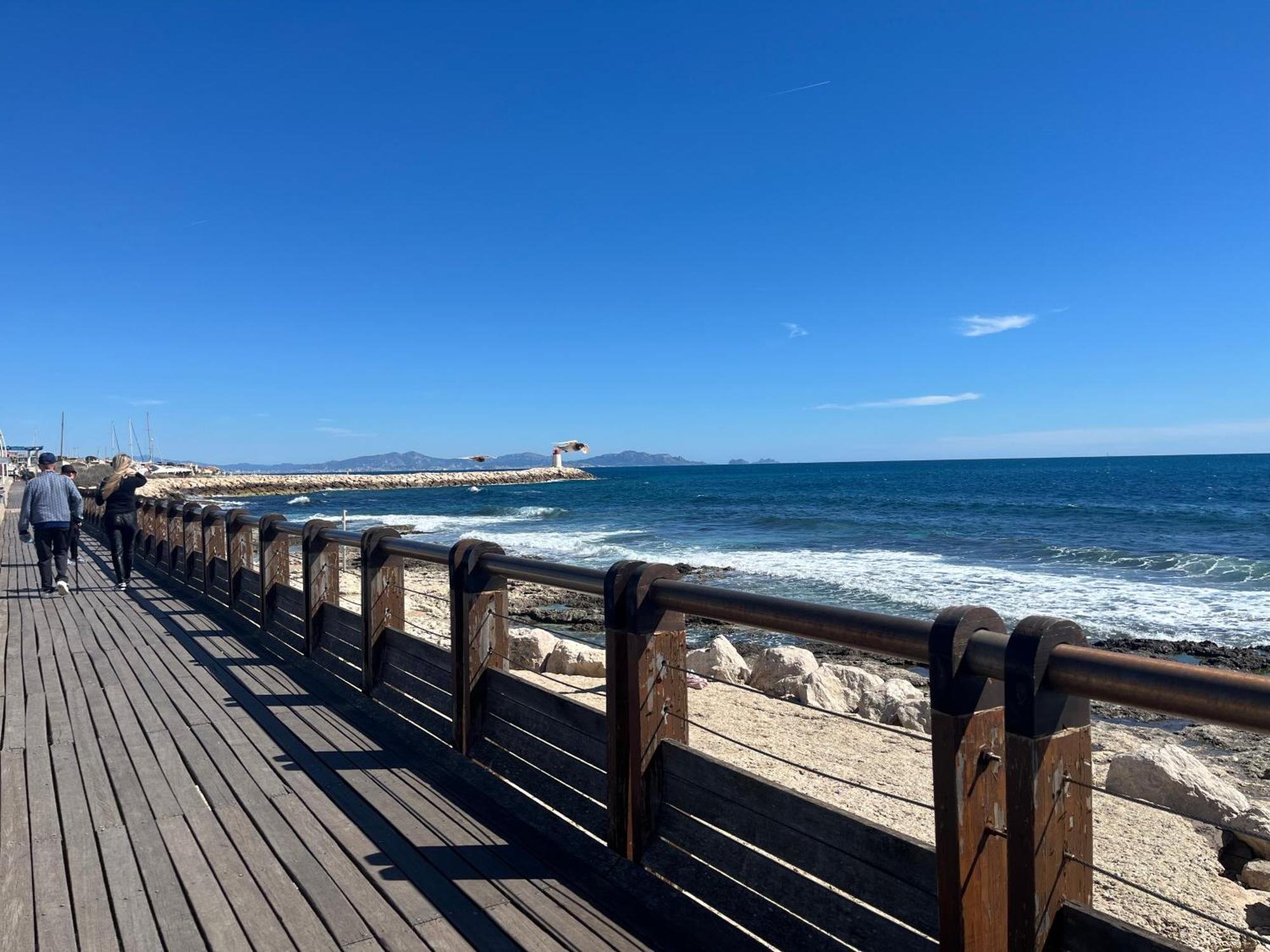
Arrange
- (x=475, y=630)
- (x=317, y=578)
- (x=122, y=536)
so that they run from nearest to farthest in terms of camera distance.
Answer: (x=475, y=630)
(x=317, y=578)
(x=122, y=536)

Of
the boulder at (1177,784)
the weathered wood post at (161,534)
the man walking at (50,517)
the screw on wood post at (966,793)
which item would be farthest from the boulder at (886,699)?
the weathered wood post at (161,534)

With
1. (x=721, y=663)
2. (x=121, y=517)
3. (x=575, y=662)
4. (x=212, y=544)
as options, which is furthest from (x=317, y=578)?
(x=121, y=517)

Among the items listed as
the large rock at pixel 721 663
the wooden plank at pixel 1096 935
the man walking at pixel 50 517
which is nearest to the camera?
the wooden plank at pixel 1096 935

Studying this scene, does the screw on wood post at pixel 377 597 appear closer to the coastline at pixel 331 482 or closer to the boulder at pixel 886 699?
the boulder at pixel 886 699

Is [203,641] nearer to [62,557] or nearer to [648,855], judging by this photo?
[62,557]

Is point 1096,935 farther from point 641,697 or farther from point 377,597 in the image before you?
point 377,597

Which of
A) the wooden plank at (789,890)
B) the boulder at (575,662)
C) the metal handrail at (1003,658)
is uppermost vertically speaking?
the metal handrail at (1003,658)

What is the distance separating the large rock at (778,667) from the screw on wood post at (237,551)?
209 inches

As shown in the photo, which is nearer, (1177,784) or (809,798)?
(809,798)

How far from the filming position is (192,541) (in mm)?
10969

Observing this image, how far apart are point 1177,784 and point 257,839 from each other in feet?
18.7

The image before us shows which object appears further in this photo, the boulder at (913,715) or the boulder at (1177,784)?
the boulder at (913,715)

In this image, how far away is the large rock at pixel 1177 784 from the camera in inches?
230

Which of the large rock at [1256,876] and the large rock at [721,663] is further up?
the large rock at [721,663]
